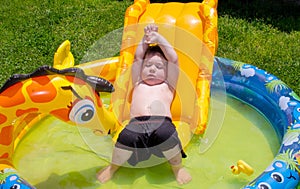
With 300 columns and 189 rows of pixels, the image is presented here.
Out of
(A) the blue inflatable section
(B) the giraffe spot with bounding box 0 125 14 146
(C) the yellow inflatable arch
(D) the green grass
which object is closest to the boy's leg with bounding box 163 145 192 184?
(C) the yellow inflatable arch

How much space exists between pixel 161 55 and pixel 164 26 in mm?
497

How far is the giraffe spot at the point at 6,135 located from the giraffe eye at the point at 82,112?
15.3 inches

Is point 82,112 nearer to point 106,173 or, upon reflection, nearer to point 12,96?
point 12,96

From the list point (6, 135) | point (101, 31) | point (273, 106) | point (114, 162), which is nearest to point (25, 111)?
point (6, 135)

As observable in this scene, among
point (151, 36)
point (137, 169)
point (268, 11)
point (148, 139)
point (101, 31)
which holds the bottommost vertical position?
point (137, 169)

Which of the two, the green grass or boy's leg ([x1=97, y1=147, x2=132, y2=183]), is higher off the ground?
the green grass

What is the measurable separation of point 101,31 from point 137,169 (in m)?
2.44

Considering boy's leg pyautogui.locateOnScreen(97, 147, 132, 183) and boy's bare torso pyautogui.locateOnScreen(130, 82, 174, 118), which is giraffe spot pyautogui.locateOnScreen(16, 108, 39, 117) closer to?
boy's leg pyautogui.locateOnScreen(97, 147, 132, 183)

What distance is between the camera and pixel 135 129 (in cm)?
333

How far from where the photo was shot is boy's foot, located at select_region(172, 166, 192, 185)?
128 inches

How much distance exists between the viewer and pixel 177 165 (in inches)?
129

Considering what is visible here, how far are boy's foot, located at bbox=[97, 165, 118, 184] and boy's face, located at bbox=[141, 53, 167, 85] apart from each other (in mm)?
707

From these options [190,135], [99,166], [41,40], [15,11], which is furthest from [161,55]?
[15,11]

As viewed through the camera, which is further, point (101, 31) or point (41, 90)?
point (101, 31)
